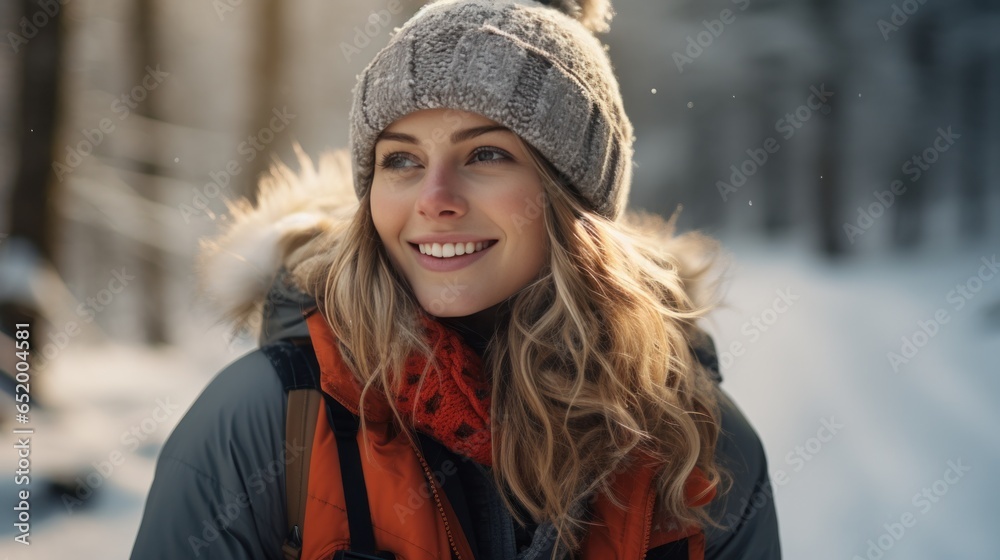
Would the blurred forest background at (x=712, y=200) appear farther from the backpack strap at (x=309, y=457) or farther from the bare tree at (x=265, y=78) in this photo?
the backpack strap at (x=309, y=457)

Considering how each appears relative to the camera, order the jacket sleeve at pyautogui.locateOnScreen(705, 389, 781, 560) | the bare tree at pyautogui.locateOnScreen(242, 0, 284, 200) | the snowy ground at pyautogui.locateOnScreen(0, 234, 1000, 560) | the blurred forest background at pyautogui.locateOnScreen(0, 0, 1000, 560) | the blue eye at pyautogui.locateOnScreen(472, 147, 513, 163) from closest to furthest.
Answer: the blue eye at pyautogui.locateOnScreen(472, 147, 513, 163) → the jacket sleeve at pyautogui.locateOnScreen(705, 389, 781, 560) → the snowy ground at pyautogui.locateOnScreen(0, 234, 1000, 560) → the blurred forest background at pyautogui.locateOnScreen(0, 0, 1000, 560) → the bare tree at pyautogui.locateOnScreen(242, 0, 284, 200)

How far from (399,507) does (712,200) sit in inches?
115

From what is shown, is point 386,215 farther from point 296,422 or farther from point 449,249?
point 296,422

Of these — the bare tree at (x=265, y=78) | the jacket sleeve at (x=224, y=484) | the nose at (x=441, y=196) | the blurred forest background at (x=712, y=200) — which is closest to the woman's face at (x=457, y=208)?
the nose at (x=441, y=196)

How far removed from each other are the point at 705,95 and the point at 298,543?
3.12m

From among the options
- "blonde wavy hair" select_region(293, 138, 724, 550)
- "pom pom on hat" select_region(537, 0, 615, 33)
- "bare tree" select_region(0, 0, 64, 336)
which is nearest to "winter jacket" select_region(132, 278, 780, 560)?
"blonde wavy hair" select_region(293, 138, 724, 550)

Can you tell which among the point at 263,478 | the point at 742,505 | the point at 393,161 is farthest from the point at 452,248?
the point at 742,505

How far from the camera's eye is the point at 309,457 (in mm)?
1354

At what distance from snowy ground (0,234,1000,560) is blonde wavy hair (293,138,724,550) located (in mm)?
1283

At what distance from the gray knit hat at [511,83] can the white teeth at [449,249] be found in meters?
0.23

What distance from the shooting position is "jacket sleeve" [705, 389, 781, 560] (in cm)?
166

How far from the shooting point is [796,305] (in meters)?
3.66

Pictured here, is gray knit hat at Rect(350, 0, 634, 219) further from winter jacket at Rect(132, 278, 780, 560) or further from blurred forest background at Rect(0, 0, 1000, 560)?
blurred forest background at Rect(0, 0, 1000, 560)

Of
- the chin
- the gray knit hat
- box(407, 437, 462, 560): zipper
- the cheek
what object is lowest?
box(407, 437, 462, 560): zipper
